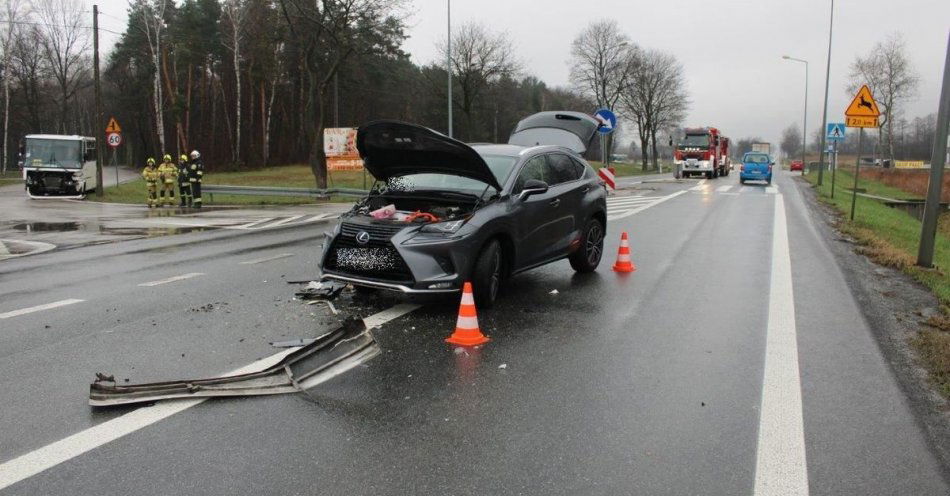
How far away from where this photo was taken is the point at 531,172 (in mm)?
7867

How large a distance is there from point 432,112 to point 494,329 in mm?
64348

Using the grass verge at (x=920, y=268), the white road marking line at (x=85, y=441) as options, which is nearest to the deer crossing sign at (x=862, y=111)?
the grass verge at (x=920, y=268)

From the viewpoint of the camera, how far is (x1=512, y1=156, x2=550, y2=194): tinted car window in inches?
296

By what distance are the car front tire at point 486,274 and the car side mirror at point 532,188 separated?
0.66 m

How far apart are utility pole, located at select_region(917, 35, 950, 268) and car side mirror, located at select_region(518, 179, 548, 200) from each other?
19.0ft

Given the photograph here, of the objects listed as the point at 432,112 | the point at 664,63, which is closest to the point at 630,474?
the point at 432,112

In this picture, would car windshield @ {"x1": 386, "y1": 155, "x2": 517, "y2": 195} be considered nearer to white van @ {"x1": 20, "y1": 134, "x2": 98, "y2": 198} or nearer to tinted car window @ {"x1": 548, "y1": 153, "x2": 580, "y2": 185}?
tinted car window @ {"x1": 548, "y1": 153, "x2": 580, "y2": 185}

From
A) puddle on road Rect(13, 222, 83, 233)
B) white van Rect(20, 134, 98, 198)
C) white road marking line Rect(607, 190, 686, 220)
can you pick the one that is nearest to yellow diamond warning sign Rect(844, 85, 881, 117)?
white road marking line Rect(607, 190, 686, 220)

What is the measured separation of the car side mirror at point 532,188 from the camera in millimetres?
7223

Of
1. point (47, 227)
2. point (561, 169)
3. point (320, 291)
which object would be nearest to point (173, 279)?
point (320, 291)

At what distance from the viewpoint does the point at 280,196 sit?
1045 inches

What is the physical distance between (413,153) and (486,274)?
169 centimetres

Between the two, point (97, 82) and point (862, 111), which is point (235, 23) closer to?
point (97, 82)

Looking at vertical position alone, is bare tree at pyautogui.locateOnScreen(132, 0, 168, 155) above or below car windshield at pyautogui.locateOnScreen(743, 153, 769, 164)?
above
